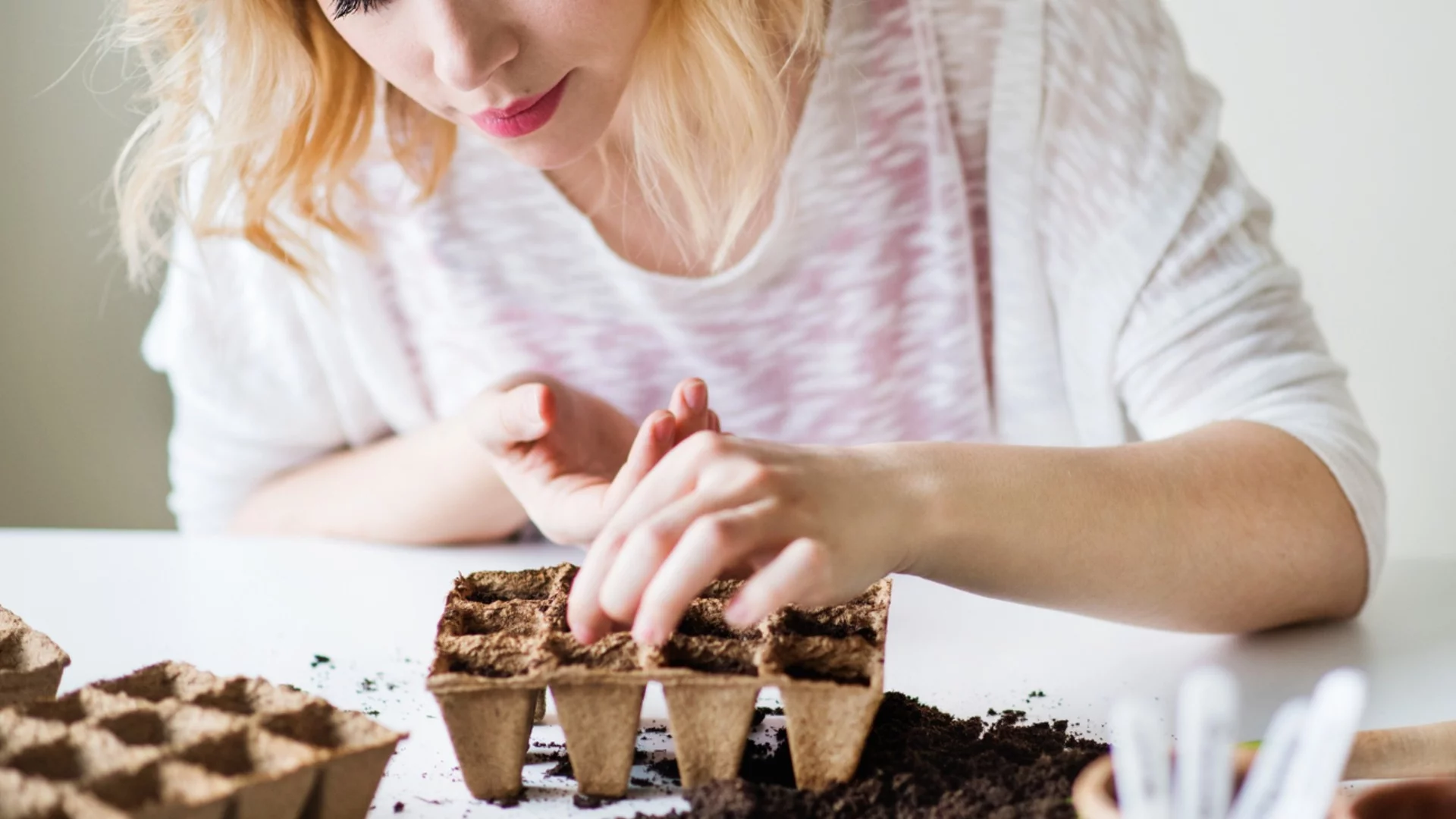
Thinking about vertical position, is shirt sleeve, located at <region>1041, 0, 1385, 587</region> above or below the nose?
below

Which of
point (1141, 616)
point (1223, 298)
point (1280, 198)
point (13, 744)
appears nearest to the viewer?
point (13, 744)

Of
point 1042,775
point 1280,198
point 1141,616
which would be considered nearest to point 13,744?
point 1042,775

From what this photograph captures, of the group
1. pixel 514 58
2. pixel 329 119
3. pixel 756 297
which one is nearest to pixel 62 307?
pixel 329 119

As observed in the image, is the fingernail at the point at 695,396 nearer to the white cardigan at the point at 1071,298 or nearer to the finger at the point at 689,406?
the finger at the point at 689,406

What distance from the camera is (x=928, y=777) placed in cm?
61

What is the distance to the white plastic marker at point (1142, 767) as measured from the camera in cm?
41

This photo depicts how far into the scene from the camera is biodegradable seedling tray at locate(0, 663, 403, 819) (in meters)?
0.51

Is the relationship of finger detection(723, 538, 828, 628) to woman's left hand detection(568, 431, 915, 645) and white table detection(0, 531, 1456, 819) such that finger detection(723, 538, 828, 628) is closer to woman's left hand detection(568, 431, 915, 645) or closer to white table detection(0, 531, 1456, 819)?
woman's left hand detection(568, 431, 915, 645)

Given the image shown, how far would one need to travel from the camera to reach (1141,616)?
832mm

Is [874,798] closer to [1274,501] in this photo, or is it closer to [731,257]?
[1274,501]

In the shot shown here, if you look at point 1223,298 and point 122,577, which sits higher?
point 1223,298

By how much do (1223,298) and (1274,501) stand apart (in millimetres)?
174

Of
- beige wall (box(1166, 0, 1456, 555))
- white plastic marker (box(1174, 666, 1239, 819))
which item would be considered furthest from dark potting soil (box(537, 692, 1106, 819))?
beige wall (box(1166, 0, 1456, 555))

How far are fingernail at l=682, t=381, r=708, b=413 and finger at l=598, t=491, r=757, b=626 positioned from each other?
0.17 meters
